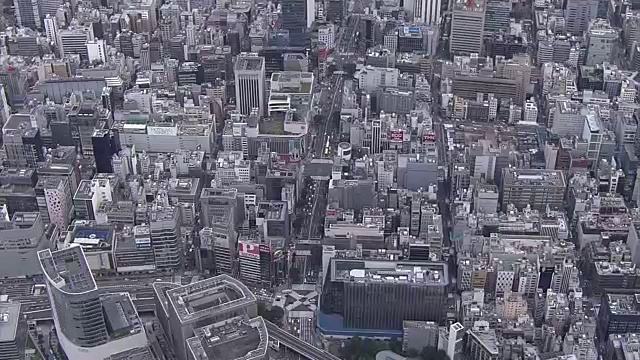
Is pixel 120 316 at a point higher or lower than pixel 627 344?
higher

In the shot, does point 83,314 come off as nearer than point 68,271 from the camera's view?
Yes

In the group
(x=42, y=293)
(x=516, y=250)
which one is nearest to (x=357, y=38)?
(x=516, y=250)

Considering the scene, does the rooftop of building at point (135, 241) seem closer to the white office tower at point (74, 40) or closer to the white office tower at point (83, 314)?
the white office tower at point (83, 314)

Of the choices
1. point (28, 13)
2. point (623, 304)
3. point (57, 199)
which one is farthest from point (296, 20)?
point (623, 304)

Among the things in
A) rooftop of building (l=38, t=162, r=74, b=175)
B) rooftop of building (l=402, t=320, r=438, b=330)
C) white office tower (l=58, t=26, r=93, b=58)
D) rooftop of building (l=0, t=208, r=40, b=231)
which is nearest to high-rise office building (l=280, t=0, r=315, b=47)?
white office tower (l=58, t=26, r=93, b=58)

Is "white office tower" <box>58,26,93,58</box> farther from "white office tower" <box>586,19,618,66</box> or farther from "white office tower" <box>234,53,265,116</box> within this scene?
"white office tower" <box>586,19,618,66</box>

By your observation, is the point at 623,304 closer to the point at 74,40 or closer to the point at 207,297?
the point at 207,297

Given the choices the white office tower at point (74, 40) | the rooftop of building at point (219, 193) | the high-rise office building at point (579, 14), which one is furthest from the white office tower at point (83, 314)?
the high-rise office building at point (579, 14)
